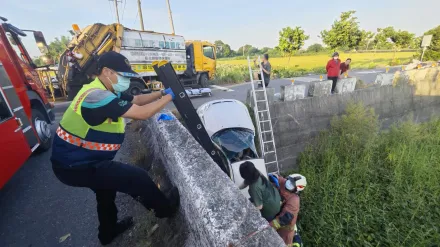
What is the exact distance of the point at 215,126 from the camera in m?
3.82

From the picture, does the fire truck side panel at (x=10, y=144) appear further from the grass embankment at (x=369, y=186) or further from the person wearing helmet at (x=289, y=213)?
the grass embankment at (x=369, y=186)

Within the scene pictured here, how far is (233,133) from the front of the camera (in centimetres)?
365

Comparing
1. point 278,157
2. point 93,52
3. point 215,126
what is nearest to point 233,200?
point 215,126

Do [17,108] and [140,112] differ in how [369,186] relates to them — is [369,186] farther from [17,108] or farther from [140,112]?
[17,108]

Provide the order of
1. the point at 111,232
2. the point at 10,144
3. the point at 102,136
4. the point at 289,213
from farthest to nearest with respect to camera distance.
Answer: the point at 10,144
the point at 289,213
the point at 111,232
the point at 102,136

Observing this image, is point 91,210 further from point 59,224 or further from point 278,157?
point 278,157

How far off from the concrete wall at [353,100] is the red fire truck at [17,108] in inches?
179

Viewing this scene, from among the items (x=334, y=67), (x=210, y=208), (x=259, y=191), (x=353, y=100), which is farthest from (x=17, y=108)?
(x=334, y=67)

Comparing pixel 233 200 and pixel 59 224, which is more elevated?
pixel 233 200

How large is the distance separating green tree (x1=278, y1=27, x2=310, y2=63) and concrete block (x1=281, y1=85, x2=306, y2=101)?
1864cm

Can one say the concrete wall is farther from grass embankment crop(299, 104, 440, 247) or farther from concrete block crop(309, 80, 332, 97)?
grass embankment crop(299, 104, 440, 247)

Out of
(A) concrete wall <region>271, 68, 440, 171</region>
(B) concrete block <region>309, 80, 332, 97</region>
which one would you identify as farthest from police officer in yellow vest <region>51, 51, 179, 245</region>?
(B) concrete block <region>309, 80, 332, 97</region>

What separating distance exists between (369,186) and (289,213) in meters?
2.11

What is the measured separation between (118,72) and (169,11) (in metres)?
18.5
